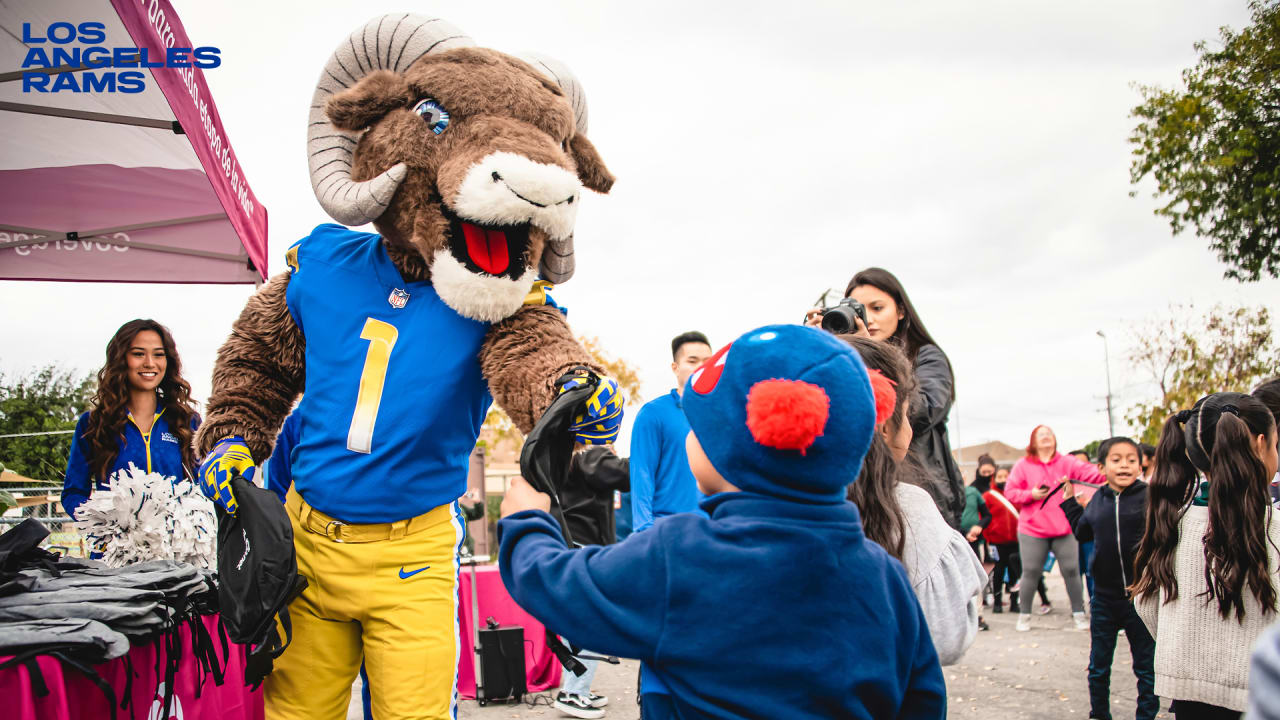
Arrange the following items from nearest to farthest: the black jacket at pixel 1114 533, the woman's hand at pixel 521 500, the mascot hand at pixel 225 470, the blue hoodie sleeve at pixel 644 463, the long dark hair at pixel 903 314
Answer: the woman's hand at pixel 521 500, the mascot hand at pixel 225 470, the long dark hair at pixel 903 314, the blue hoodie sleeve at pixel 644 463, the black jacket at pixel 1114 533

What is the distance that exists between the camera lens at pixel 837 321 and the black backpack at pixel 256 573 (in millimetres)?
1691

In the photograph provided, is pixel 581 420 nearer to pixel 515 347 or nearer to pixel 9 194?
pixel 515 347

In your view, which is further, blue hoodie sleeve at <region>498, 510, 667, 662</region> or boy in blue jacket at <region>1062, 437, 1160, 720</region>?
boy in blue jacket at <region>1062, 437, 1160, 720</region>

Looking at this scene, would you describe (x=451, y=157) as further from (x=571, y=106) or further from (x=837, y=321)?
(x=837, y=321)

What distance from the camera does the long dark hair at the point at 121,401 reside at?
13.5 ft

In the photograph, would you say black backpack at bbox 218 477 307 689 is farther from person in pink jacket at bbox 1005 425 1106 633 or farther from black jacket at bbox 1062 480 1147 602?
person in pink jacket at bbox 1005 425 1106 633

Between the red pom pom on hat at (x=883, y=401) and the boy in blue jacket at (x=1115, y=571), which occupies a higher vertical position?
the red pom pom on hat at (x=883, y=401)

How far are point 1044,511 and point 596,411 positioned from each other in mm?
7104

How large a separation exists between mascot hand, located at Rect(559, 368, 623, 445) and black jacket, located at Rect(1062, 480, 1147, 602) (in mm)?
4100

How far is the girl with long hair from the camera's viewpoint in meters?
4.11

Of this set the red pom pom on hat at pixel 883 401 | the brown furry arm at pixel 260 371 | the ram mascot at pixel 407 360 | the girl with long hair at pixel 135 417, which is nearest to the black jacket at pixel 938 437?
the red pom pom on hat at pixel 883 401

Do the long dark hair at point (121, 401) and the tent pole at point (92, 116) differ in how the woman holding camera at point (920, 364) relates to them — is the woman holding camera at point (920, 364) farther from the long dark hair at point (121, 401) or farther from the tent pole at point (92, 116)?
the long dark hair at point (121, 401)

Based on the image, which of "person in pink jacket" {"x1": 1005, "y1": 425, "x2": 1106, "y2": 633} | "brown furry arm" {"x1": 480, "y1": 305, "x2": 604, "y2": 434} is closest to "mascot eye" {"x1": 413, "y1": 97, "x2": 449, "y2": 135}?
"brown furry arm" {"x1": 480, "y1": 305, "x2": 604, "y2": 434}

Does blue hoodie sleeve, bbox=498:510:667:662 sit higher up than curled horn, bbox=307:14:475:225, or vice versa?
curled horn, bbox=307:14:475:225
